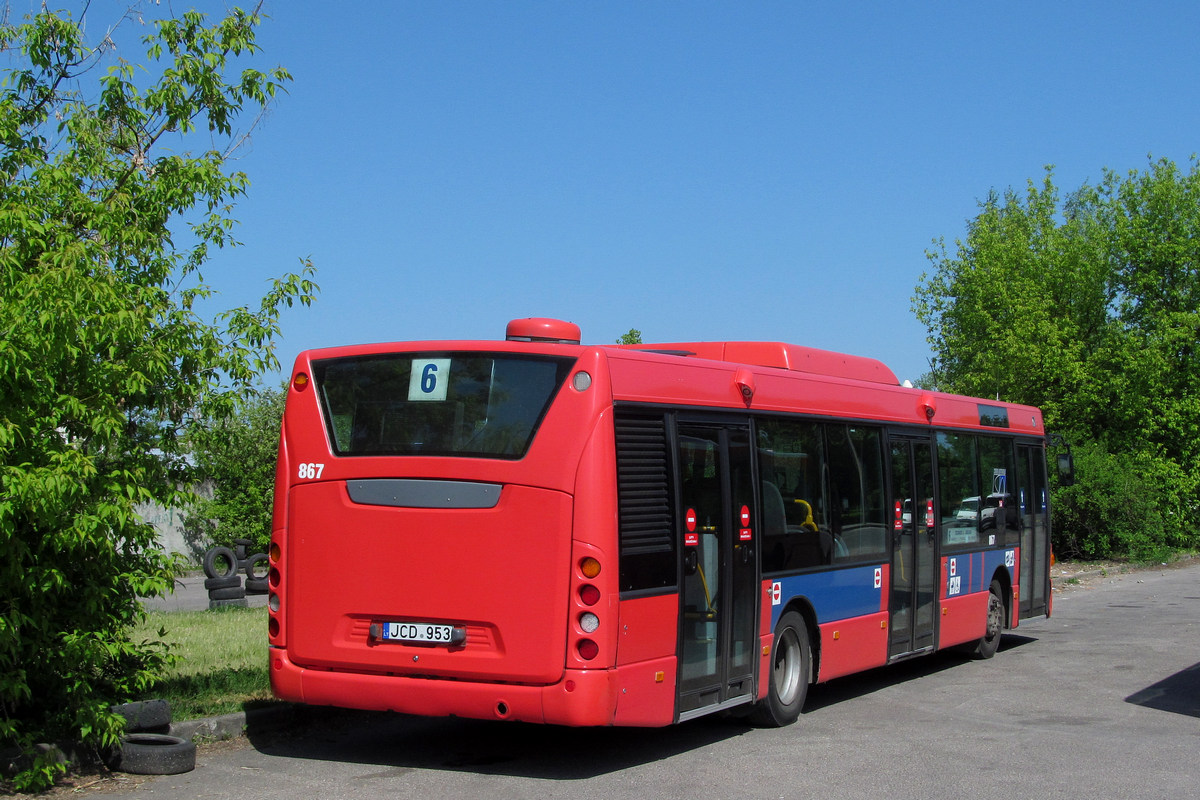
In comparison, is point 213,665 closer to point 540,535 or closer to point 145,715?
point 145,715

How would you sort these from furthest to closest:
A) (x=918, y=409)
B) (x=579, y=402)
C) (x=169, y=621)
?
(x=169, y=621) < (x=918, y=409) < (x=579, y=402)

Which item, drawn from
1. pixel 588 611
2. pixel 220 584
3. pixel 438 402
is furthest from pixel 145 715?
pixel 220 584

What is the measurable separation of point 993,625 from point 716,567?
23.3ft

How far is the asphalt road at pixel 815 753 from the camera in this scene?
24.2 ft

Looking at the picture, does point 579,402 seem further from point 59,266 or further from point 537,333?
point 59,266

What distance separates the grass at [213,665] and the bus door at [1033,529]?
9.39 metres

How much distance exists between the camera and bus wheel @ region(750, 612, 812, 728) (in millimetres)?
9383

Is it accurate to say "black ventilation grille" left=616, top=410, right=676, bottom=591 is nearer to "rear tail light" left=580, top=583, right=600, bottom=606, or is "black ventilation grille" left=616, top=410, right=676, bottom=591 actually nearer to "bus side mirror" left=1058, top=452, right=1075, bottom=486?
"rear tail light" left=580, top=583, right=600, bottom=606

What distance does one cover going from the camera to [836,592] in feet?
34.1

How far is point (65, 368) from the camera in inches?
284

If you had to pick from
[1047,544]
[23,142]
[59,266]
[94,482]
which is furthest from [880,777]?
[1047,544]

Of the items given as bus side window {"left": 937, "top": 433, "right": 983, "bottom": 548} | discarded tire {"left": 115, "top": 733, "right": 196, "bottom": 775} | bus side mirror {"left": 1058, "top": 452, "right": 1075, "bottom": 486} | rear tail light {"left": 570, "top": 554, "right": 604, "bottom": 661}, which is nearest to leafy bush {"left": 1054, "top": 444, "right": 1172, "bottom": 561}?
bus side mirror {"left": 1058, "top": 452, "right": 1075, "bottom": 486}

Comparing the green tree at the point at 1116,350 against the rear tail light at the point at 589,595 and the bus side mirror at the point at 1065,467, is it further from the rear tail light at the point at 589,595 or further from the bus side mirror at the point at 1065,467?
the rear tail light at the point at 589,595

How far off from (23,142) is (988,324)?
3398 cm
